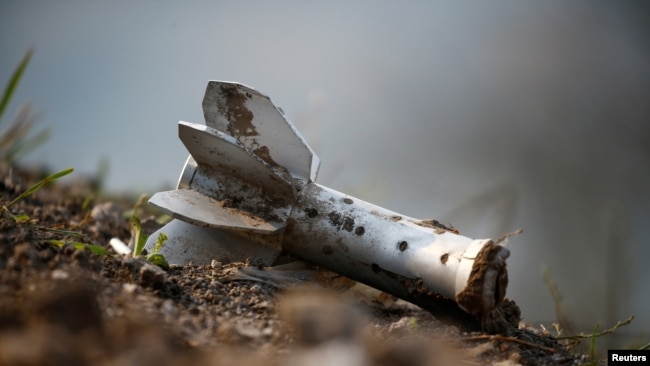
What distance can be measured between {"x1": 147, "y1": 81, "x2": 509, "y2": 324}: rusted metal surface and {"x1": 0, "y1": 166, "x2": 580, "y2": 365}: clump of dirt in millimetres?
138

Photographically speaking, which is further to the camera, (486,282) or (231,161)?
(231,161)

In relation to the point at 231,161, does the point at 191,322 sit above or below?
below

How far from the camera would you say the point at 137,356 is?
1.25 m

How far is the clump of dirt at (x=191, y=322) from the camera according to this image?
4.35 feet

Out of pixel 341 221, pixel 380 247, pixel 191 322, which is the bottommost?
pixel 191 322

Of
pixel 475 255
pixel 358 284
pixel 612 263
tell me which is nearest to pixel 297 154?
pixel 358 284

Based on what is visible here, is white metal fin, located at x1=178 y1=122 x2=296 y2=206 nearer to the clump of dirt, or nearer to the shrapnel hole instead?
the clump of dirt

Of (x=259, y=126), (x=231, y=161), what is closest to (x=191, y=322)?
(x=231, y=161)

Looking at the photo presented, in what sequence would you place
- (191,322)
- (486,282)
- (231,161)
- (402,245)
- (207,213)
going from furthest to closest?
(231,161), (207,213), (402,245), (486,282), (191,322)

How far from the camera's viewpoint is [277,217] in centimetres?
267

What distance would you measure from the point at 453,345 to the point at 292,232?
2.54 feet

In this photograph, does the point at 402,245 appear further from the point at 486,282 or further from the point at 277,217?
the point at 277,217

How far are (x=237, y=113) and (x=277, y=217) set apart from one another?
44 centimetres

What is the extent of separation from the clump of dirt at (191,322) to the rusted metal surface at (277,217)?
138 mm
